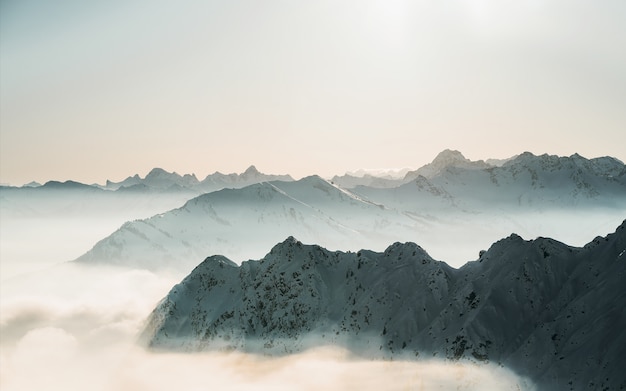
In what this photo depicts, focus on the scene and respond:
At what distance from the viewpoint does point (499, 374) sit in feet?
642

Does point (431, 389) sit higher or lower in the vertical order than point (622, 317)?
lower

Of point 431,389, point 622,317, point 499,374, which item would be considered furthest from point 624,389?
point 431,389

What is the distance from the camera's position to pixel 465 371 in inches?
7859

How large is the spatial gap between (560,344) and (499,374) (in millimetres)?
24240

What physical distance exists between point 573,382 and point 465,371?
3669 centimetres

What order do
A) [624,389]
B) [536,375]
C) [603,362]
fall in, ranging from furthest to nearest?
[536,375], [603,362], [624,389]

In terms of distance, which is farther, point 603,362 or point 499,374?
point 499,374

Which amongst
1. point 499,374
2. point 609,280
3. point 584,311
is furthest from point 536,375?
point 609,280

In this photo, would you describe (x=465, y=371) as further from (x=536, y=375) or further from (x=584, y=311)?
(x=584, y=311)

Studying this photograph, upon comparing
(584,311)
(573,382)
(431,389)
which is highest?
(584,311)

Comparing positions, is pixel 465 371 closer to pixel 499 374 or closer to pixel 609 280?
pixel 499 374

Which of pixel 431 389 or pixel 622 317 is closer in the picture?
pixel 622 317

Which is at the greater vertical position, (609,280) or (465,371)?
(609,280)

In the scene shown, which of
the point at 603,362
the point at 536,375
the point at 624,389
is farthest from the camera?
the point at 536,375
